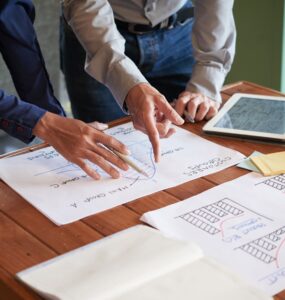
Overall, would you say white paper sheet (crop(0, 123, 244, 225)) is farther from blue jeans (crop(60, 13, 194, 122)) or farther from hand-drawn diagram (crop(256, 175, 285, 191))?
blue jeans (crop(60, 13, 194, 122))

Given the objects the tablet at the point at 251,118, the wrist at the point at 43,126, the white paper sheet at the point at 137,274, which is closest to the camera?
the white paper sheet at the point at 137,274

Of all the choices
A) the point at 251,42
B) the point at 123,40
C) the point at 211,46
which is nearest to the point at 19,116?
the point at 123,40

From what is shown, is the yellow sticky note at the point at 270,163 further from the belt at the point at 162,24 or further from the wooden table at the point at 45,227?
the belt at the point at 162,24

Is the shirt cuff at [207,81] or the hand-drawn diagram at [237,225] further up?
the shirt cuff at [207,81]

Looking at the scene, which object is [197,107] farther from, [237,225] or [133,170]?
[237,225]

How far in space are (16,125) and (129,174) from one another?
0.24 meters

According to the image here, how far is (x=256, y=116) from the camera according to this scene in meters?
1.34

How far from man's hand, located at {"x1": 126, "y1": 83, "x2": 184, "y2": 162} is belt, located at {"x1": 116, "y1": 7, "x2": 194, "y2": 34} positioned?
0.29 m

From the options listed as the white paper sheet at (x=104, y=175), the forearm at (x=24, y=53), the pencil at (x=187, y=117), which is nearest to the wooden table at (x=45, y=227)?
the white paper sheet at (x=104, y=175)

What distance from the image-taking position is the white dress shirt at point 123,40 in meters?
1.34

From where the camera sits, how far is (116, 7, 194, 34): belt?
151 centimetres

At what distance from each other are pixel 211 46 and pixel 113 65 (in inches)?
12.2

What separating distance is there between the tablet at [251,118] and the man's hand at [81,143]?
26cm

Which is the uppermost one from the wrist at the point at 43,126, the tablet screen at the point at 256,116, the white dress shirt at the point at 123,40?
the white dress shirt at the point at 123,40
